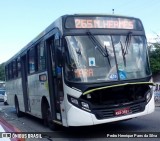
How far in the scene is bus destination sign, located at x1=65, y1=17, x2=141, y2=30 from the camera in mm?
9608

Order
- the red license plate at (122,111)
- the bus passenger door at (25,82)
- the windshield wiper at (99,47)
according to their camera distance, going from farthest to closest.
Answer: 1. the bus passenger door at (25,82)
2. the windshield wiper at (99,47)
3. the red license plate at (122,111)

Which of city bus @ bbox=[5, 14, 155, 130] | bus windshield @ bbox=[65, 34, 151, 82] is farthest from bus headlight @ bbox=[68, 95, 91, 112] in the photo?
bus windshield @ bbox=[65, 34, 151, 82]

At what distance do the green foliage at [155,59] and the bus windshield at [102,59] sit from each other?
30386 millimetres

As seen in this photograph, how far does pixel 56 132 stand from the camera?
11039mm

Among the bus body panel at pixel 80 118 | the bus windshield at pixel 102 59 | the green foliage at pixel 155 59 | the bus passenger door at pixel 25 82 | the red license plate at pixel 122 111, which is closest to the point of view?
the bus body panel at pixel 80 118

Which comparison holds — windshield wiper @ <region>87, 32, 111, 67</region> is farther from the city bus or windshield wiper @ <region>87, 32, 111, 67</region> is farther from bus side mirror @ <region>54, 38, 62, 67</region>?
bus side mirror @ <region>54, 38, 62, 67</region>

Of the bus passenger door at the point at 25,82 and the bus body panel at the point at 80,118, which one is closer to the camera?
the bus body panel at the point at 80,118

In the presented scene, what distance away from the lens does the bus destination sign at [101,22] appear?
9.61 metres

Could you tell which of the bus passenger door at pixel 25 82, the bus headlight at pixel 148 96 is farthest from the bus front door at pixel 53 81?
the bus passenger door at pixel 25 82

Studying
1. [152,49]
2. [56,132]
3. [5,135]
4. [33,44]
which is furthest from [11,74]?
[152,49]

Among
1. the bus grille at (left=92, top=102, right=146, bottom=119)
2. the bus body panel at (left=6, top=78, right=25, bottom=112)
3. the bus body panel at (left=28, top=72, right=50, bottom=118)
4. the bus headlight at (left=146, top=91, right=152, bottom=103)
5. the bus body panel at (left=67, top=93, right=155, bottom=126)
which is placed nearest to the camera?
the bus body panel at (left=67, top=93, right=155, bottom=126)

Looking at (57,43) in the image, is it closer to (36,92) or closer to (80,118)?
(80,118)

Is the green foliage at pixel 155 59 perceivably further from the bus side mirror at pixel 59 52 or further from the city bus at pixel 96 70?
the bus side mirror at pixel 59 52

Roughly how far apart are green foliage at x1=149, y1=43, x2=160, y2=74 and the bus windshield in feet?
99.7
